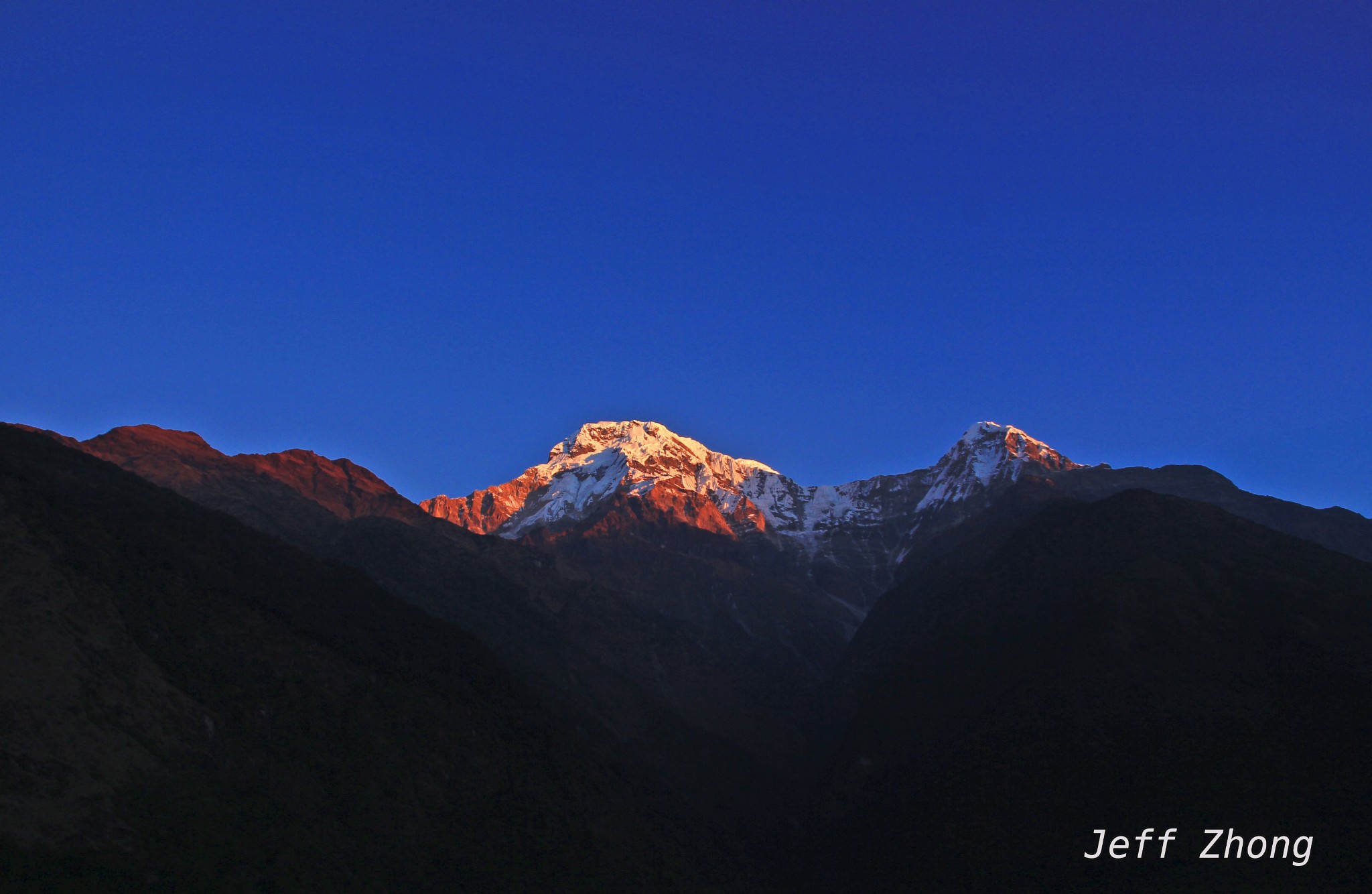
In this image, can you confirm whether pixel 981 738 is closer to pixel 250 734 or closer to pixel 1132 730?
pixel 1132 730

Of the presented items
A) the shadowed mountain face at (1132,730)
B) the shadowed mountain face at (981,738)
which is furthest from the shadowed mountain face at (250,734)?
the shadowed mountain face at (1132,730)

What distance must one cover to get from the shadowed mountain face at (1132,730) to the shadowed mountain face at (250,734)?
115ft

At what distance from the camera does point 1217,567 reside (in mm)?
165750

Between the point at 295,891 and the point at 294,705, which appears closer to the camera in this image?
the point at 295,891

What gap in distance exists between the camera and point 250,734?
105 m

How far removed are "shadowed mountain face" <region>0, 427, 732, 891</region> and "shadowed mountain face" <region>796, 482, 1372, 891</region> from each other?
35.0 meters

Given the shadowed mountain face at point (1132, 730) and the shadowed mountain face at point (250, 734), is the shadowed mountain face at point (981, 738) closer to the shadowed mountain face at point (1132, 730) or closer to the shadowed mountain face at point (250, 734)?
the shadowed mountain face at point (1132, 730)

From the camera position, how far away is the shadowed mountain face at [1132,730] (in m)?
111

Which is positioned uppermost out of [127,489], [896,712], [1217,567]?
[1217,567]

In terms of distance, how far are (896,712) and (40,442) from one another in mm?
142830

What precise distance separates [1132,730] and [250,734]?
4124 inches

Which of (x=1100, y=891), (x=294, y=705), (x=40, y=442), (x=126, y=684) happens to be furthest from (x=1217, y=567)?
(x=40, y=442)

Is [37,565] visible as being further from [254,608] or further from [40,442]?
[40,442]

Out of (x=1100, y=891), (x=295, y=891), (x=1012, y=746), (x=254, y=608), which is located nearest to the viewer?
(x=295, y=891)
